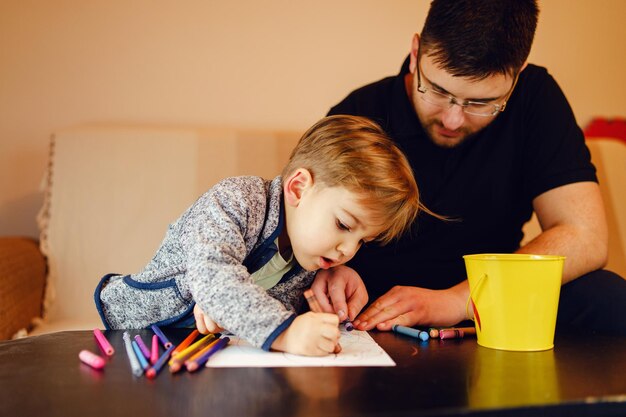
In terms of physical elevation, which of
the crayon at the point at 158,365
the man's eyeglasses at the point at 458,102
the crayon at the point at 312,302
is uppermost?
the man's eyeglasses at the point at 458,102

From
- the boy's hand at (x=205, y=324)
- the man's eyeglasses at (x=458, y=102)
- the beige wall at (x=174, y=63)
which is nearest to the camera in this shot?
the boy's hand at (x=205, y=324)

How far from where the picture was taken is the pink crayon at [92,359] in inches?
29.3

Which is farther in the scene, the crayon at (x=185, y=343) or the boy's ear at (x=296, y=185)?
the boy's ear at (x=296, y=185)

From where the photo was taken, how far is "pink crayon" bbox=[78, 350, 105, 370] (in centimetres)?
74

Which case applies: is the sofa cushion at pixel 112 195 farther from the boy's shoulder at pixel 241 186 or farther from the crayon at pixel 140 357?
the crayon at pixel 140 357

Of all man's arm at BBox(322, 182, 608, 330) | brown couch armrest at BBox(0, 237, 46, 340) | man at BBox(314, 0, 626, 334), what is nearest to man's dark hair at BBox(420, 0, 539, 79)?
man at BBox(314, 0, 626, 334)

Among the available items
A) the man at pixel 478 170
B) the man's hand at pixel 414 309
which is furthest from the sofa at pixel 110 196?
the man's hand at pixel 414 309

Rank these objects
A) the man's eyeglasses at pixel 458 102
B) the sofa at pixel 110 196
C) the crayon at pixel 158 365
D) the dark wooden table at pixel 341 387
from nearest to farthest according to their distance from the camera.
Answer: the dark wooden table at pixel 341 387, the crayon at pixel 158 365, the man's eyeglasses at pixel 458 102, the sofa at pixel 110 196

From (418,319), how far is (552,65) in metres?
1.54

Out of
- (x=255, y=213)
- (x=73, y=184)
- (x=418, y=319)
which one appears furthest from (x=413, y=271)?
(x=73, y=184)

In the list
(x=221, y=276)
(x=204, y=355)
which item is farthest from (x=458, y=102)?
(x=204, y=355)

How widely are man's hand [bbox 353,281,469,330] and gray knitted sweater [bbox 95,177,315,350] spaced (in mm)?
138

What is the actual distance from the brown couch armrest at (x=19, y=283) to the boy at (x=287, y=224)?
0.41 m

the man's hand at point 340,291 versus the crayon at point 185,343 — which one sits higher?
the crayon at point 185,343
